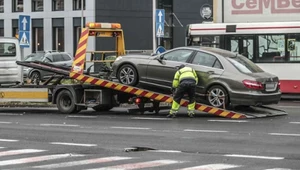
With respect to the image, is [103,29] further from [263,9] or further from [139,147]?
[139,147]

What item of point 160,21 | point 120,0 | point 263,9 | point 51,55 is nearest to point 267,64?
point 263,9

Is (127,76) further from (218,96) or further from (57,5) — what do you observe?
(57,5)

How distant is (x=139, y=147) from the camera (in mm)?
11156

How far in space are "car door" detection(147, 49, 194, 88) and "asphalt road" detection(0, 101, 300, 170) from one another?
1.05 meters

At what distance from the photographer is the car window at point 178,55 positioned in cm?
1706

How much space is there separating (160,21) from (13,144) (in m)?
13.6

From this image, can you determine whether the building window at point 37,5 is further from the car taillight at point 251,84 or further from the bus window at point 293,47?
the car taillight at point 251,84

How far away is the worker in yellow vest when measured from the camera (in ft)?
52.4

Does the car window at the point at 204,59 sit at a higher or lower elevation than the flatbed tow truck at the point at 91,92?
higher

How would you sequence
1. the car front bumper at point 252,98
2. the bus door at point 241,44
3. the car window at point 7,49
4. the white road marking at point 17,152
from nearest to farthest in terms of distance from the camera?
the white road marking at point 17,152 → the car front bumper at point 252,98 → the car window at point 7,49 → the bus door at point 241,44

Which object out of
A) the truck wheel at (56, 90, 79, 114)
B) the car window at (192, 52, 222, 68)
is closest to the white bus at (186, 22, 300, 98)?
the car window at (192, 52, 222, 68)

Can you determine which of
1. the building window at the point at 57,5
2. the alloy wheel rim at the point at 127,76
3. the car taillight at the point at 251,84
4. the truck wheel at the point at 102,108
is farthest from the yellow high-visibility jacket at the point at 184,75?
the building window at the point at 57,5

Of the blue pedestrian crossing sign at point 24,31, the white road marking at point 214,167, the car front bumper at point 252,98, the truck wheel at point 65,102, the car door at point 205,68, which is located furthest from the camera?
the blue pedestrian crossing sign at point 24,31

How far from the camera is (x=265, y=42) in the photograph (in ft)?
70.3
